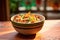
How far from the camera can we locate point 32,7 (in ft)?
11.3

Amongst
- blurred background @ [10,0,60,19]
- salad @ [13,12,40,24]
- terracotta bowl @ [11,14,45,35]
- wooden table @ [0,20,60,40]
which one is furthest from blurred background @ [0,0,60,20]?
terracotta bowl @ [11,14,45,35]

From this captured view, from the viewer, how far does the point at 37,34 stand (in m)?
1.41

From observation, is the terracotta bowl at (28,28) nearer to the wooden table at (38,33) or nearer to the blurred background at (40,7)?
the wooden table at (38,33)

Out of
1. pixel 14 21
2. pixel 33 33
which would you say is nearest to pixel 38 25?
pixel 33 33

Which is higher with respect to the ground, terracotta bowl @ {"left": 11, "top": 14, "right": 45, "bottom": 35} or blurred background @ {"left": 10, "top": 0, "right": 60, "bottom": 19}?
terracotta bowl @ {"left": 11, "top": 14, "right": 45, "bottom": 35}

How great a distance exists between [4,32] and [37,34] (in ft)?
1.00

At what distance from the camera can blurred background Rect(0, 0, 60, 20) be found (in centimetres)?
321

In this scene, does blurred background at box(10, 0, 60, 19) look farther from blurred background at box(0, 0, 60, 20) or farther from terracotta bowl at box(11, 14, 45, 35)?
terracotta bowl at box(11, 14, 45, 35)

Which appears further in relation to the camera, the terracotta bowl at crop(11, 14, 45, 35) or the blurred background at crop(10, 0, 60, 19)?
the blurred background at crop(10, 0, 60, 19)

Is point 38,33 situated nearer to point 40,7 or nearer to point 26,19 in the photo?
point 26,19

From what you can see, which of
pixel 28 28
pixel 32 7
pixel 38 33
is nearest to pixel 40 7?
pixel 32 7

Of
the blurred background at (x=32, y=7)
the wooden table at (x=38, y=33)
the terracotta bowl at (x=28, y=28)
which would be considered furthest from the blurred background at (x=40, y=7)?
the terracotta bowl at (x=28, y=28)

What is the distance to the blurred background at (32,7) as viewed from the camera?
126 inches

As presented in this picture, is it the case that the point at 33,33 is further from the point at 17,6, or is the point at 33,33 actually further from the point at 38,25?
the point at 17,6
